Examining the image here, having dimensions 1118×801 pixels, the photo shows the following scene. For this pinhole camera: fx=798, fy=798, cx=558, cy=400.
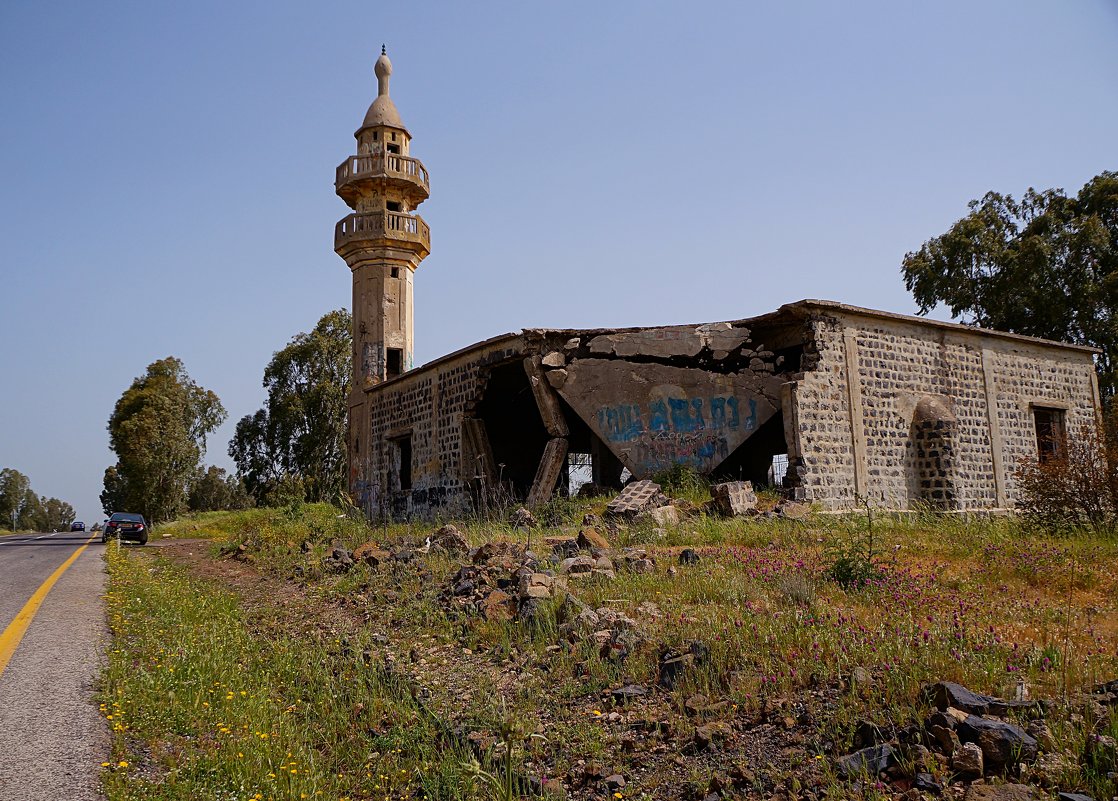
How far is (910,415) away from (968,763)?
41.6ft

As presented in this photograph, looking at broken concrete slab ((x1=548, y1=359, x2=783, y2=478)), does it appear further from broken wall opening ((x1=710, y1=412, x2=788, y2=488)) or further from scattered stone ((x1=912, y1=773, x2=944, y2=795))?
scattered stone ((x1=912, y1=773, x2=944, y2=795))

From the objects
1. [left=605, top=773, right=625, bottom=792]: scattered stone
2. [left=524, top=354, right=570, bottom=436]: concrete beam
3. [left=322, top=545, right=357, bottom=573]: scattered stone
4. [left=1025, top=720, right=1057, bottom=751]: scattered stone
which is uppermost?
[left=524, top=354, right=570, bottom=436]: concrete beam

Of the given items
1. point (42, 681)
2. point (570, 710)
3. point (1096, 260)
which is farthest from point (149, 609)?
point (1096, 260)

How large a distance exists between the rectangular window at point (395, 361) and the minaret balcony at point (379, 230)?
3.54 m

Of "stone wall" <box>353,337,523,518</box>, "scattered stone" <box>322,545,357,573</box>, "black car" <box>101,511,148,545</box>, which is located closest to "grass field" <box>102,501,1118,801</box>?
"scattered stone" <box>322,545,357,573</box>

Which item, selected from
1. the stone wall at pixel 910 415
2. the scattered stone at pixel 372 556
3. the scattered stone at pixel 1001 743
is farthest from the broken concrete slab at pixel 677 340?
the scattered stone at pixel 1001 743

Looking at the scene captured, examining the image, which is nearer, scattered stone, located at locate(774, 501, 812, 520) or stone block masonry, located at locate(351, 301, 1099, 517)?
scattered stone, located at locate(774, 501, 812, 520)

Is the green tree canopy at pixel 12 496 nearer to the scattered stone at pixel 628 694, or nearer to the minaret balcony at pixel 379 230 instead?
the minaret balcony at pixel 379 230

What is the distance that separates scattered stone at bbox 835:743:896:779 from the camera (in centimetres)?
404

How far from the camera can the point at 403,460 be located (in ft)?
72.0

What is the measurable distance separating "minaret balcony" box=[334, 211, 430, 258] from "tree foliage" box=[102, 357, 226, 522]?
23.1 m

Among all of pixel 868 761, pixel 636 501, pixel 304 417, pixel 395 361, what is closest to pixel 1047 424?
pixel 636 501

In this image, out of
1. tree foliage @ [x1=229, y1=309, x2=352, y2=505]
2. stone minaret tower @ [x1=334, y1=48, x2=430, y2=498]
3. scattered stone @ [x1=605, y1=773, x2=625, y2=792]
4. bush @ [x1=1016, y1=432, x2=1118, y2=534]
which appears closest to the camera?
scattered stone @ [x1=605, y1=773, x2=625, y2=792]

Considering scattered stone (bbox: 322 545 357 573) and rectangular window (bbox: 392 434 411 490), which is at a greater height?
rectangular window (bbox: 392 434 411 490)
